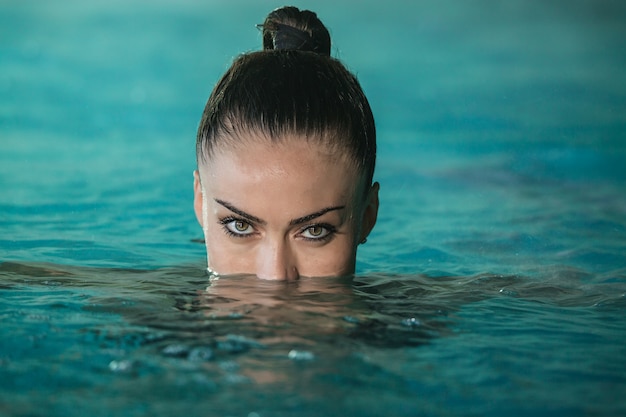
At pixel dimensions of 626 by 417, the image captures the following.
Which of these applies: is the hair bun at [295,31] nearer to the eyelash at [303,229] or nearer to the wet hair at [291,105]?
the wet hair at [291,105]

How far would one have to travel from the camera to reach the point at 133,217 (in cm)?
571

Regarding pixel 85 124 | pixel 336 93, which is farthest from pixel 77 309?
pixel 85 124

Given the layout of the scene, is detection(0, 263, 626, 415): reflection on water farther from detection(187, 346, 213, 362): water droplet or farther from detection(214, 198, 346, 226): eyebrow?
detection(214, 198, 346, 226): eyebrow

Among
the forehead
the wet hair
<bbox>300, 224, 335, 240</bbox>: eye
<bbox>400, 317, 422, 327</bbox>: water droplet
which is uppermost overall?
the wet hair

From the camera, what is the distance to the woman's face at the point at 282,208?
275cm

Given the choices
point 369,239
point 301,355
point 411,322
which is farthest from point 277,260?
point 369,239

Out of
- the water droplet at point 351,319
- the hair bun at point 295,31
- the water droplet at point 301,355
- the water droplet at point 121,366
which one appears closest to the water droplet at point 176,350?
the water droplet at point 121,366

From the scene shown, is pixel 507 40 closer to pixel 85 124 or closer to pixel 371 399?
pixel 85 124

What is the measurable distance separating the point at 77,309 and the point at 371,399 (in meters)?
1.20

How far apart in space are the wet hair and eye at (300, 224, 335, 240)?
0.25m

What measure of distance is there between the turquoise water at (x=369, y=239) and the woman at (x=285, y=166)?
0.11 m

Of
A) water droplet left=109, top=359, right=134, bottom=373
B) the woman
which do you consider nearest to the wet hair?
the woman

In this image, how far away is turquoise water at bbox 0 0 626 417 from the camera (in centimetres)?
201

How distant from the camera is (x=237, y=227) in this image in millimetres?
2850
